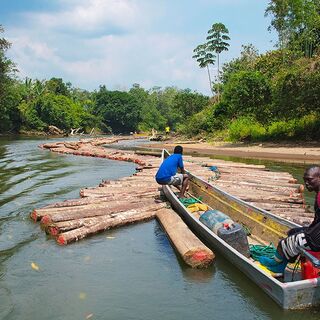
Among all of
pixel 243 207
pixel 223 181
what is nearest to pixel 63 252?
pixel 243 207

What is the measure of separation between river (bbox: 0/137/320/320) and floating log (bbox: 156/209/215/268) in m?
0.16

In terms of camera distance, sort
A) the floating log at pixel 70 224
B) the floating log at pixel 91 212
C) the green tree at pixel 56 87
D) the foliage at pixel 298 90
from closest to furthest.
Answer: the floating log at pixel 70 224
the floating log at pixel 91 212
the foliage at pixel 298 90
the green tree at pixel 56 87

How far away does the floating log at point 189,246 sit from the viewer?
596 cm

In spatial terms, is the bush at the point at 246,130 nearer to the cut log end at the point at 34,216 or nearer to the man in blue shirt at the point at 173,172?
the man in blue shirt at the point at 173,172

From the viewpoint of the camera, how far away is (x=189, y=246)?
6090 mm

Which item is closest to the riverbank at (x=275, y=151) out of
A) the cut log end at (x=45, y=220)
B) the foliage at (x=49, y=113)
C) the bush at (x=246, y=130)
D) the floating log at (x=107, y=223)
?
the bush at (x=246, y=130)

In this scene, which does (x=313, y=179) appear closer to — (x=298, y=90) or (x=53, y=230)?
(x=53, y=230)

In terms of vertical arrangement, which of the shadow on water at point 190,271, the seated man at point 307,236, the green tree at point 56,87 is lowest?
the shadow on water at point 190,271

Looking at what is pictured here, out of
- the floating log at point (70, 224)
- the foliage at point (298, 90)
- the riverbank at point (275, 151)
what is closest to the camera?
the floating log at point (70, 224)

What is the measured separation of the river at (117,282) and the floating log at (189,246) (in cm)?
16

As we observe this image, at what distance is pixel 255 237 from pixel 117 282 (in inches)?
101

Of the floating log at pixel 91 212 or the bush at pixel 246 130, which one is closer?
the floating log at pixel 91 212

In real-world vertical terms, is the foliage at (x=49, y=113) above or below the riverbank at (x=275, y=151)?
above

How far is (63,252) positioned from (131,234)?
1508 mm
